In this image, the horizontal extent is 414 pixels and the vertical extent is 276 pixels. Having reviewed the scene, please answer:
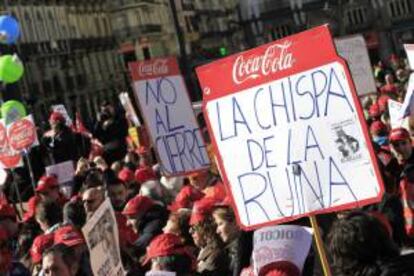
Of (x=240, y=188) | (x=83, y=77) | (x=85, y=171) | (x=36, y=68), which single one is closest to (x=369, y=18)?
(x=83, y=77)

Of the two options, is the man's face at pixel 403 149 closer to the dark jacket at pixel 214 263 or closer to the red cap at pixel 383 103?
the dark jacket at pixel 214 263

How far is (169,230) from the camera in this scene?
6.44 m

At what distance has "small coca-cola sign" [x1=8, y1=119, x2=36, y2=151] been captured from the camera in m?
11.7

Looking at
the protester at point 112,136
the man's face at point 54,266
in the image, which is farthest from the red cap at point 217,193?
the protester at point 112,136

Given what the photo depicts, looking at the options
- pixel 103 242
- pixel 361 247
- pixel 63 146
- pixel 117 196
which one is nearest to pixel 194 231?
pixel 103 242

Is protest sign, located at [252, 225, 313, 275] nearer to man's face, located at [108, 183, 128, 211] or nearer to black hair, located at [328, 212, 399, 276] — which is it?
black hair, located at [328, 212, 399, 276]

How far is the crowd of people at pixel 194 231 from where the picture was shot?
4.07 m

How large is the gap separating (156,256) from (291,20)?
245ft

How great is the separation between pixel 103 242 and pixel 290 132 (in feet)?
3.64

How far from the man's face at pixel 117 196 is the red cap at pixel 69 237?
2497 mm

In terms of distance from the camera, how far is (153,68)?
29.0ft

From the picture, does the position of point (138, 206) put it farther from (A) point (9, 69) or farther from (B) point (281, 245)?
(A) point (9, 69)

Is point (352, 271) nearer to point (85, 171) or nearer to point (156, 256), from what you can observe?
point (156, 256)

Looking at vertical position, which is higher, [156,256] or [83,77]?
[156,256]
